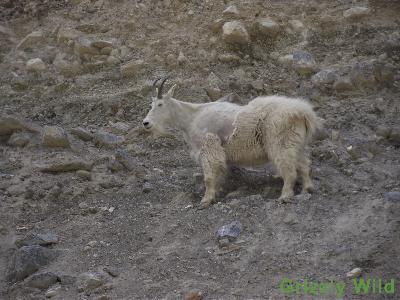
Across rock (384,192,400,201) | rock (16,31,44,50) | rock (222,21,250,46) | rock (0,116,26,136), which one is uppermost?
rock (222,21,250,46)

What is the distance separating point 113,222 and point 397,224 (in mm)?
3909

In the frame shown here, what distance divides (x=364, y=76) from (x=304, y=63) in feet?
4.37

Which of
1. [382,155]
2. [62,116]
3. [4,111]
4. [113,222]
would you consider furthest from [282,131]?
[4,111]

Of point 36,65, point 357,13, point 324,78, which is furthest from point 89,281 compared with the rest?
point 357,13

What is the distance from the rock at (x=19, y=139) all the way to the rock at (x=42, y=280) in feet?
13.8

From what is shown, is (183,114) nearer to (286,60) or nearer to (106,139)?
(106,139)

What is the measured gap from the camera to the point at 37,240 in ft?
25.2

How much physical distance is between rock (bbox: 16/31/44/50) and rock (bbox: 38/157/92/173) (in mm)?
4686

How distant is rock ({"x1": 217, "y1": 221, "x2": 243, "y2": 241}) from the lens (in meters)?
7.02

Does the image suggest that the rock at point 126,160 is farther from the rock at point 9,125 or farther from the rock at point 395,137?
the rock at point 395,137

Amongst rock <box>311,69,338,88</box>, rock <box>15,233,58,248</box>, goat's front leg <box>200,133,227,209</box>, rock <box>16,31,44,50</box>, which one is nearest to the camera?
rock <box>15,233,58,248</box>

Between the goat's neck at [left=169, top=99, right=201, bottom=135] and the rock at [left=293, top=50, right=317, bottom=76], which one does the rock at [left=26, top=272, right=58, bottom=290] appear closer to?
the goat's neck at [left=169, top=99, right=201, bottom=135]

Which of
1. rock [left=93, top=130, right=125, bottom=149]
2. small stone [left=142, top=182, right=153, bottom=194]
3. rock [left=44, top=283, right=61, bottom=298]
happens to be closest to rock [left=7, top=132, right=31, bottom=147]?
rock [left=93, top=130, right=125, bottom=149]

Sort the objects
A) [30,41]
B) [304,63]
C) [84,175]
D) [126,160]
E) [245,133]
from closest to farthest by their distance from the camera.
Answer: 1. [245,133]
2. [84,175]
3. [126,160]
4. [304,63]
5. [30,41]
